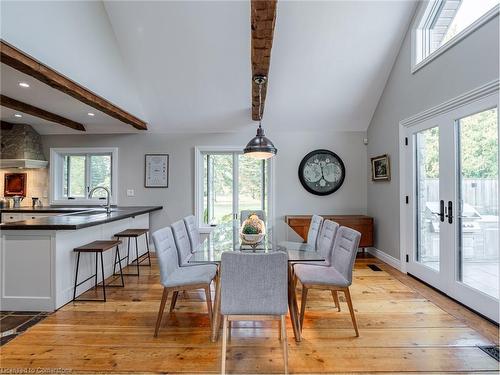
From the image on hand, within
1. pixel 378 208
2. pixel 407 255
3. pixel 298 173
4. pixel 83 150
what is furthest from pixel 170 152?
pixel 407 255

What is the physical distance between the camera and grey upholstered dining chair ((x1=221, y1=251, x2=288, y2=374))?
168cm

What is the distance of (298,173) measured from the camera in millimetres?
Answer: 5082

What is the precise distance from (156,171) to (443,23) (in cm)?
474

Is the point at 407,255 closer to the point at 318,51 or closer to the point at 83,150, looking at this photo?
the point at 318,51

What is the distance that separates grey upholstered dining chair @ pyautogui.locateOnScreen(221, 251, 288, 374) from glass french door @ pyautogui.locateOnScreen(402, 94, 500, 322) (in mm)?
2112

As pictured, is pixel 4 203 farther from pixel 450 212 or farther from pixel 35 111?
pixel 450 212

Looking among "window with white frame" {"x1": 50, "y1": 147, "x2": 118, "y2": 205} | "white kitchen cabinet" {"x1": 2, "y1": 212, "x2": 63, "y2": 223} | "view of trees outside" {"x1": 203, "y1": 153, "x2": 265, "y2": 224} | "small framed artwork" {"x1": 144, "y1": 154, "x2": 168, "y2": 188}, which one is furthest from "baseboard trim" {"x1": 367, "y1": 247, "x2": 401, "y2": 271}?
"white kitchen cabinet" {"x1": 2, "y1": 212, "x2": 63, "y2": 223}

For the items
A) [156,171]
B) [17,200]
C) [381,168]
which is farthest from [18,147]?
[381,168]

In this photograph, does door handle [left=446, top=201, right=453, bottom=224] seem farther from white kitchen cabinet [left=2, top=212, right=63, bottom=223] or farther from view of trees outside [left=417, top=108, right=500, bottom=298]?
white kitchen cabinet [left=2, top=212, right=63, bottom=223]

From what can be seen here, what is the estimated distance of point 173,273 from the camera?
2453 millimetres

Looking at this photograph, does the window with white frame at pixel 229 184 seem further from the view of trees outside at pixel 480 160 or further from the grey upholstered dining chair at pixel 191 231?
the view of trees outside at pixel 480 160

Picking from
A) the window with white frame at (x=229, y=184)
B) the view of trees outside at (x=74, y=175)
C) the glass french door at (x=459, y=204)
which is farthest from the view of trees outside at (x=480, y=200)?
the view of trees outside at (x=74, y=175)

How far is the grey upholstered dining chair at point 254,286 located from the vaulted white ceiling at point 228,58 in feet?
8.93

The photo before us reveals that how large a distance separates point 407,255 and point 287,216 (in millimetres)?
1897
